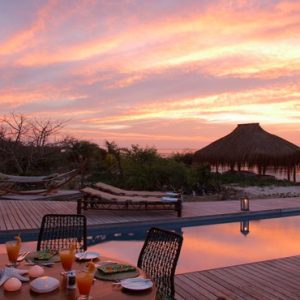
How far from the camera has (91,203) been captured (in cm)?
812

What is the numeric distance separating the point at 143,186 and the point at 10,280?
10657 millimetres

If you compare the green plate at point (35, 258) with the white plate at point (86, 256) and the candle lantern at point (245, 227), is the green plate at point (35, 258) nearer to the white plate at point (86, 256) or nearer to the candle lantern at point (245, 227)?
the white plate at point (86, 256)

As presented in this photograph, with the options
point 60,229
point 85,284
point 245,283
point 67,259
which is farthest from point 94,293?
point 245,283

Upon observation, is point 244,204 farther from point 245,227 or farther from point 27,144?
point 27,144

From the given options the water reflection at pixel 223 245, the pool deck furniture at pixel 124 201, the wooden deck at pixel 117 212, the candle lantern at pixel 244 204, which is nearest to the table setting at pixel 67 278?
the water reflection at pixel 223 245

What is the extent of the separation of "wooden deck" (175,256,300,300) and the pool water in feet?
2.48

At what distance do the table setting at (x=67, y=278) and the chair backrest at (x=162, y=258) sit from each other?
360mm

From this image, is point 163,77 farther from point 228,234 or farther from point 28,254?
point 28,254

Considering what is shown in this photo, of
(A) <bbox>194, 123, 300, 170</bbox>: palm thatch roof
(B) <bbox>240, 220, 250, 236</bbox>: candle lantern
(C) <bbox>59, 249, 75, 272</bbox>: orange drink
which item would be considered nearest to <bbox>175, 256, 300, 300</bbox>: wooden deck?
(C) <bbox>59, 249, 75, 272</bbox>: orange drink

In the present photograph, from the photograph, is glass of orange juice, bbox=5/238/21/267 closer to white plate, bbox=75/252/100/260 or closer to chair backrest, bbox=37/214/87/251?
white plate, bbox=75/252/100/260

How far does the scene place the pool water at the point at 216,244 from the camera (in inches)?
219

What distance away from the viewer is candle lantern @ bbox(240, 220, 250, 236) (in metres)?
7.41

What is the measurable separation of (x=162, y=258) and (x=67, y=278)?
830 millimetres

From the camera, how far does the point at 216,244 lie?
6.45 metres
